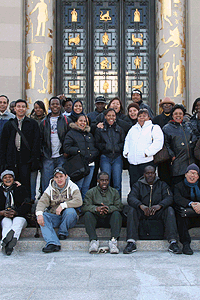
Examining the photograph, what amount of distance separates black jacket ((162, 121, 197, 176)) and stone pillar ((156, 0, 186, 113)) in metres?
5.22

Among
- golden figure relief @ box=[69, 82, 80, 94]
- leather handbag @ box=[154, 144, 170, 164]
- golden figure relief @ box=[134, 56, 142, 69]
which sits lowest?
leather handbag @ box=[154, 144, 170, 164]

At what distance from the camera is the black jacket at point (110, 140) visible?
5.85 meters

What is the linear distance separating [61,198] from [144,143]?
1556 mm

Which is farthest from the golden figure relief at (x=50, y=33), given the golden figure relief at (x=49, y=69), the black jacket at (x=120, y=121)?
the black jacket at (x=120, y=121)

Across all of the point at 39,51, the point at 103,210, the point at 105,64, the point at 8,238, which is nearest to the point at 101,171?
the point at 103,210

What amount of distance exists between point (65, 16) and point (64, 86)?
236cm

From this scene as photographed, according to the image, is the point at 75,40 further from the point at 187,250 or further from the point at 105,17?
the point at 187,250

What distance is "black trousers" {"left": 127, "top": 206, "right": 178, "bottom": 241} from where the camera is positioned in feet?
16.0

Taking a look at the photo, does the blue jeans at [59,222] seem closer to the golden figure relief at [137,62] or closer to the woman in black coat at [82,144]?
the woman in black coat at [82,144]

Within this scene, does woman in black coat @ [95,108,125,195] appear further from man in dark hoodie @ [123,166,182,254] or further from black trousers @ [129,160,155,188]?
man in dark hoodie @ [123,166,182,254]

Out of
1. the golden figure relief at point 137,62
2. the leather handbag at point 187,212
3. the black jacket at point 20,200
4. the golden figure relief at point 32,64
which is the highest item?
the golden figure relief at point 137,62

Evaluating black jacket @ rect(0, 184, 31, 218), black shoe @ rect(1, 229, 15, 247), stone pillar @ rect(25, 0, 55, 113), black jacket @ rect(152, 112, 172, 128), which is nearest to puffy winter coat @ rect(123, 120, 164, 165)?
black jacket @ rect(152, 112, 172, 128)

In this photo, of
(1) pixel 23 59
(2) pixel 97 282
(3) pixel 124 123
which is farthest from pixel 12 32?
(2) pixel 97 282

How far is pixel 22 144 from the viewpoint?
228 inches
